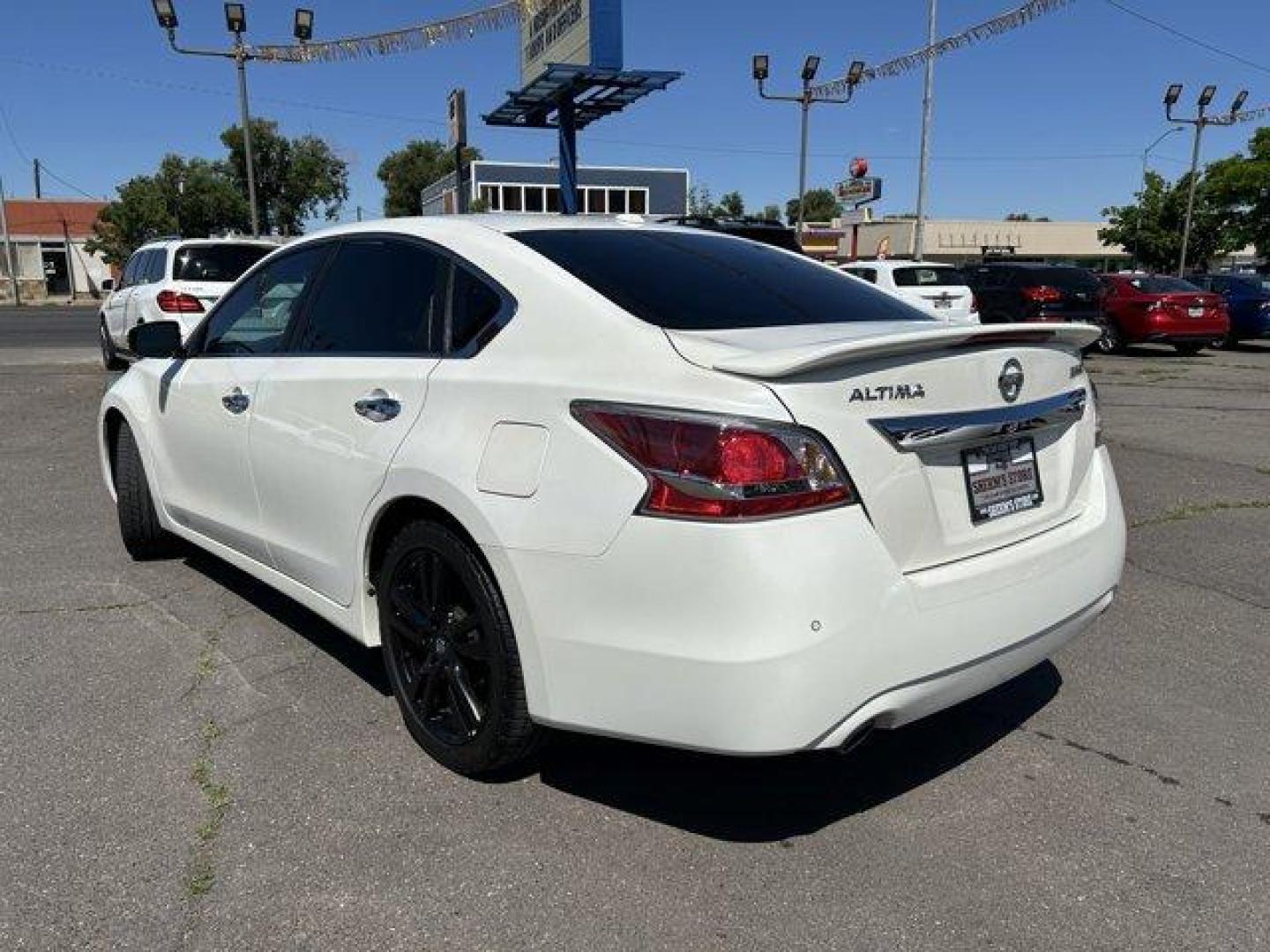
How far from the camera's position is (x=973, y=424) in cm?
262

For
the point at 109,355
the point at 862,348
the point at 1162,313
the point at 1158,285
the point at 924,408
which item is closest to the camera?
the point at 862,348

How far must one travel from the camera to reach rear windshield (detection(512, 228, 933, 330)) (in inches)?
112

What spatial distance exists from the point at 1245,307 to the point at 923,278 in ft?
27.4

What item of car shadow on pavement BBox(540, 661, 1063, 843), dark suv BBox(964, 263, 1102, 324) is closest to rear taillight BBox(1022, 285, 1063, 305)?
dark suv BBox(964, 263, 1102, 324)

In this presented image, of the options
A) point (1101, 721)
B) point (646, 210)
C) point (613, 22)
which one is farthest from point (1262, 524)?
point (646, 210)

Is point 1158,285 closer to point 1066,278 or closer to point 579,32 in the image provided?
point 1066,278

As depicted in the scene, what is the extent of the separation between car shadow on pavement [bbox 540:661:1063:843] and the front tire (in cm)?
26

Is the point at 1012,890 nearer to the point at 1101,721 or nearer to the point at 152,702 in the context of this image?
the point at 1101,721

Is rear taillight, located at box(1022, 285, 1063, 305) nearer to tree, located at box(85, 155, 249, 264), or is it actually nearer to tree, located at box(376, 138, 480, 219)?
tree, located at box(85, 155, 249, 264)

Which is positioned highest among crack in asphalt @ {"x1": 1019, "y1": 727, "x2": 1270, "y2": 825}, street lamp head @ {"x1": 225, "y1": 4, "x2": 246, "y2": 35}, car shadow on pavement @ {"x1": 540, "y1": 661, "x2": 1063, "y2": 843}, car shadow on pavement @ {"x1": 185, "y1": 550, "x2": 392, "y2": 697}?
street lamp head @ {"x1": 225, "y1": 4, "x2": 246, "y2": 35}

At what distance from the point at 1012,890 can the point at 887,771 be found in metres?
0.62

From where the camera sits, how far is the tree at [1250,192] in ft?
109

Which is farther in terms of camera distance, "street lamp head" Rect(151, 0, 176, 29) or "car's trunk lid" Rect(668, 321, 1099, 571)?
"street lamp head" Rect(151, 0, 176, 29)

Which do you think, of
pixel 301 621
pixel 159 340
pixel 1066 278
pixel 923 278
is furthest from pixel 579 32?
pixel 301 621
